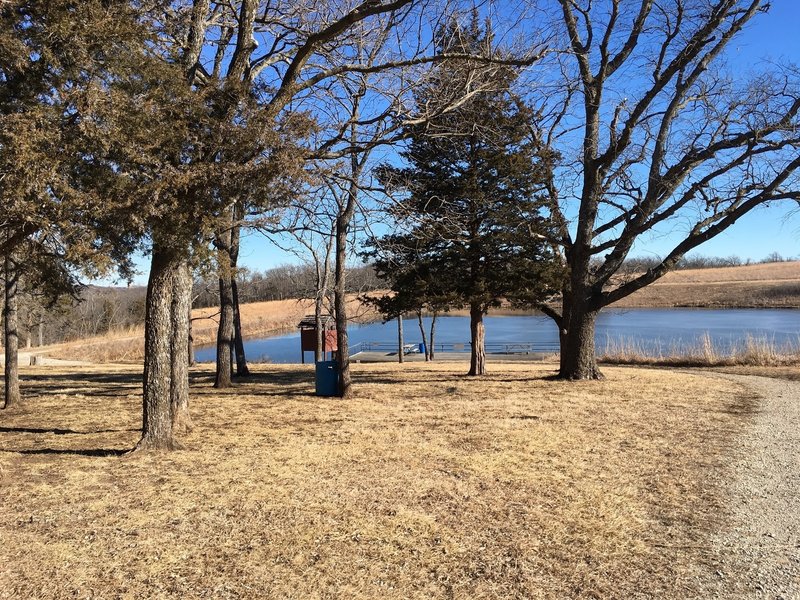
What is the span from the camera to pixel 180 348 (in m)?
7.46

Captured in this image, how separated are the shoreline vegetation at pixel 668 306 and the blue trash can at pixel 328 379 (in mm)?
5209

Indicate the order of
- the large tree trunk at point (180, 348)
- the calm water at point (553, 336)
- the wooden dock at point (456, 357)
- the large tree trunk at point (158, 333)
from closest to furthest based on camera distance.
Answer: the large tree trunk at point (158, 333), the large tree trunk at point (180, 348), the wooden dock at point (456, 357), the calm water at point (553, 336)

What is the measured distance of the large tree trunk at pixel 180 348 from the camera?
284 inches

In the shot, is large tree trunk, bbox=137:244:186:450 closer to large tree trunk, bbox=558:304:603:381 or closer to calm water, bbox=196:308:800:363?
large tree trunk, bbox=558:304:603:381

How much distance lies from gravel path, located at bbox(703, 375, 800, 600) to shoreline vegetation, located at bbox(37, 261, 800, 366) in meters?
10.9

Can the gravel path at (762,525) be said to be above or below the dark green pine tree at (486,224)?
below

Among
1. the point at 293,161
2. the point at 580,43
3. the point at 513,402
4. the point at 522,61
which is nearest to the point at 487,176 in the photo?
the point at 580,43

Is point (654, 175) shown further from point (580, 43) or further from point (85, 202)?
point (85, 202)

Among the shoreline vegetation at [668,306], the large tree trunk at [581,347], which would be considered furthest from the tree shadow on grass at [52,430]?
the shoreline vegetation at [668,306]

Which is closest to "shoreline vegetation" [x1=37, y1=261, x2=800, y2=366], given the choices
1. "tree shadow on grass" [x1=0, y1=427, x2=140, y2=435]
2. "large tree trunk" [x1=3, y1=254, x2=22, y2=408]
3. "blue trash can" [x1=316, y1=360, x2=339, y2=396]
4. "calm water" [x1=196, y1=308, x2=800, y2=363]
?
"calm water" [x1=196, y1=308, x2=800, y2=363]

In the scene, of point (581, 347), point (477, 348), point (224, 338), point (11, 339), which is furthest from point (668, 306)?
point (11, 339)

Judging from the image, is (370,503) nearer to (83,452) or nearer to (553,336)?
(83,452)

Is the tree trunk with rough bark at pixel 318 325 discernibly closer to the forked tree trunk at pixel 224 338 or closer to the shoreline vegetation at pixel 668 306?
the shoreline vegetation at pixel 668 306

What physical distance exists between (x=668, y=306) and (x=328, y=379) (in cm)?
6424
